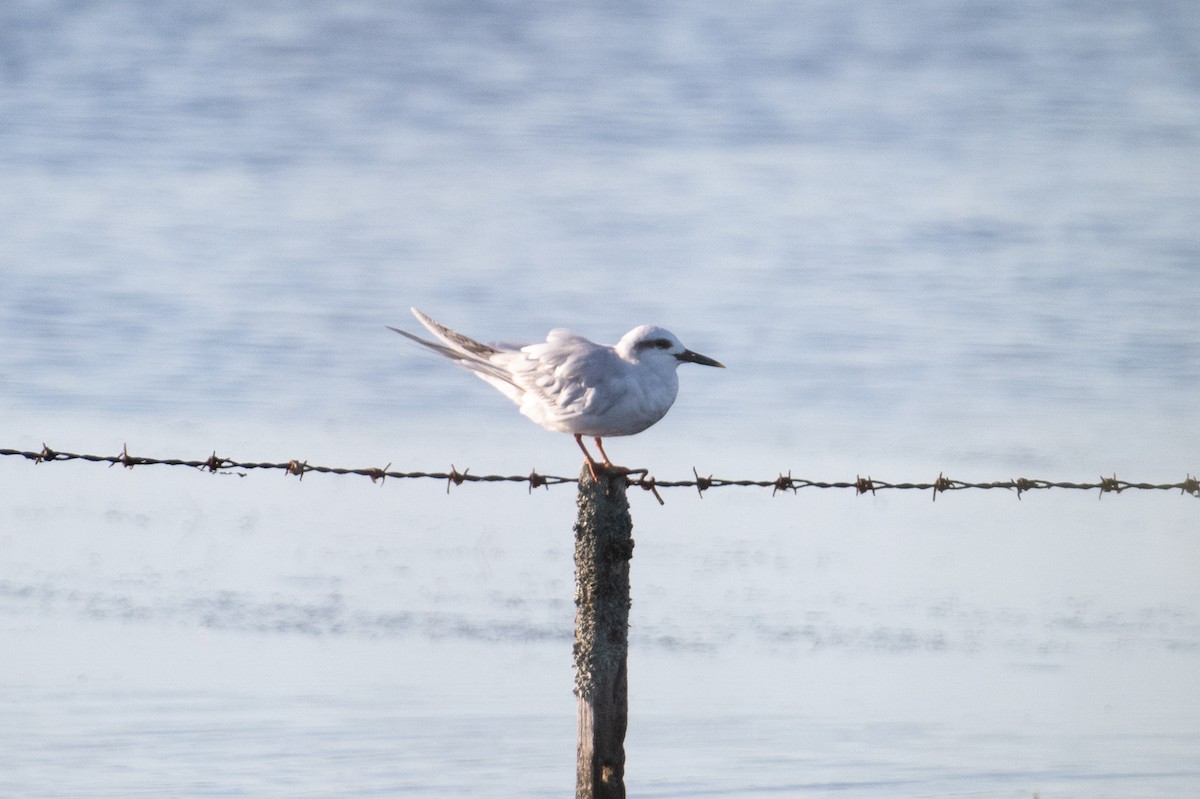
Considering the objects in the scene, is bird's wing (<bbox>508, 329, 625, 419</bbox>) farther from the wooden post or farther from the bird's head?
the wooden post

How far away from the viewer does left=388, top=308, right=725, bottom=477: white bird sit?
5992 mm

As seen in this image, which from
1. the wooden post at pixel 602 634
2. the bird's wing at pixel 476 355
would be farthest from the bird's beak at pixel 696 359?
the wooden post at pixel 602 634

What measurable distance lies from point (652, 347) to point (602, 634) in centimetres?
173

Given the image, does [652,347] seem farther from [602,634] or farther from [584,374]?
[602,634]

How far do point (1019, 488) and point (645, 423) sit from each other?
1604 mm

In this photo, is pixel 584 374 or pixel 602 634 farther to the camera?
pixel 584 374

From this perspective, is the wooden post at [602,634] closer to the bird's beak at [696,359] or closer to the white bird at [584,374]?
the white bird at [584,374]

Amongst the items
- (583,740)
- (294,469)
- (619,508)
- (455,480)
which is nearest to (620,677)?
(583,740)

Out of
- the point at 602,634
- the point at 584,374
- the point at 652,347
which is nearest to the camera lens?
the point at 602,634

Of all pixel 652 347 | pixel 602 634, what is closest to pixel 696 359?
pixel 652 347

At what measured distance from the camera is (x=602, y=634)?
500 cm

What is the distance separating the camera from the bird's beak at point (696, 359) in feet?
21.2

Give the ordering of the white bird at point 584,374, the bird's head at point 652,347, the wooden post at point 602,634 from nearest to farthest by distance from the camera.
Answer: the wooden post at point 602,634
the white bird at point 584,374
the bird's head at point 652,347

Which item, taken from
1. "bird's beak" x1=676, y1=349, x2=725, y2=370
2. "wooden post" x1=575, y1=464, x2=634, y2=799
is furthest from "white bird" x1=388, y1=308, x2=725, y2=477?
"wooden post" x1=575, y1=464, x2=634, y2=799
